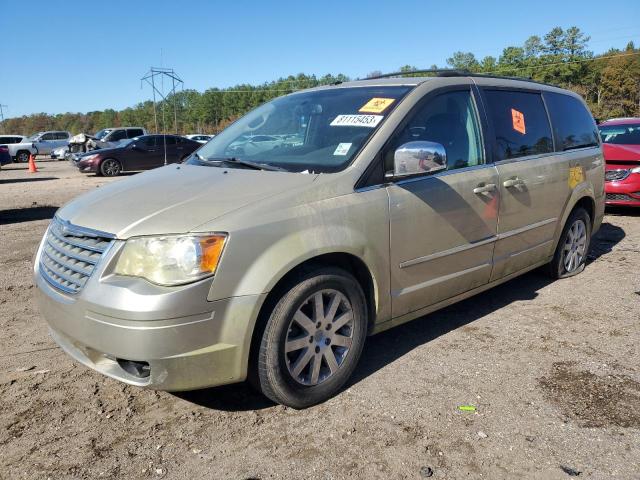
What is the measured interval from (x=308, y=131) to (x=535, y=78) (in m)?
69.5

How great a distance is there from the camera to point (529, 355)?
12.1ft

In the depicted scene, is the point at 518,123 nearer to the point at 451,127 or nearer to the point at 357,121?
the point at 451,127

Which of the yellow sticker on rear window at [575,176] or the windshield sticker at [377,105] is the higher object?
the windshield sticker at [377,105]

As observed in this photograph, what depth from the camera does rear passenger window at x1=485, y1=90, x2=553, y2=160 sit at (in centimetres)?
417

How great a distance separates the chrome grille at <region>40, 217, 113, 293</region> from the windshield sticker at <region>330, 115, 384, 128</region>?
5.38 feet

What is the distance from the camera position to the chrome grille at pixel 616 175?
8457mm

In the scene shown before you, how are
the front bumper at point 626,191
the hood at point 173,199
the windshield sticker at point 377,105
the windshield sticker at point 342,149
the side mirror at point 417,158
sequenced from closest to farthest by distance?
the hood at point 173,199, the side mirror at point 417,158, the windshield sticker at point 342,149, the windshield sticker at point 377,105, the front bumper at point 626,191

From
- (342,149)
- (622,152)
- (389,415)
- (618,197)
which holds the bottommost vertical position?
(389,415)

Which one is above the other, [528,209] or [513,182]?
[513,182]

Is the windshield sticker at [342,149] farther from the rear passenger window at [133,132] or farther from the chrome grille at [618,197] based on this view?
the rear passenger window at [133,132]

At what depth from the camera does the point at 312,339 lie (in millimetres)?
2975

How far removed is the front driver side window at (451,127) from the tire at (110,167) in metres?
17.4

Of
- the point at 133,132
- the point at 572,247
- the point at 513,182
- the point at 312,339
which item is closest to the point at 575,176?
the point at 572,247

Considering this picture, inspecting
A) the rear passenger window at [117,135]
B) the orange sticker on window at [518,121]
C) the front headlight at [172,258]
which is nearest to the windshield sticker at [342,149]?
the front headlight at [172,258]
